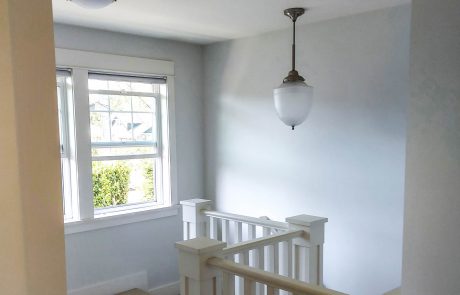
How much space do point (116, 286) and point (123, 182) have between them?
3.02 ft

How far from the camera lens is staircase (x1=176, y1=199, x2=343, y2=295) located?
5.03ft

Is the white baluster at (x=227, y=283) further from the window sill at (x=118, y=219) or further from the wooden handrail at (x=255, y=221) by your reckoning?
the window sill at (x=118, y=219)

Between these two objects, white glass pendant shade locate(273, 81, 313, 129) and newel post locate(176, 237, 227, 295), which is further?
white glass pendant shade locate(273, 81, 313, 129)

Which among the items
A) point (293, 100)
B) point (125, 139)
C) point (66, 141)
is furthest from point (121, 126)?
point (293, 100)

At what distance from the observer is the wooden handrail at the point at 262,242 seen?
1872 mm

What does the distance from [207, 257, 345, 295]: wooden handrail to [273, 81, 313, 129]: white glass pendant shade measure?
116cm

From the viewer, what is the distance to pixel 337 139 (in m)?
2.91

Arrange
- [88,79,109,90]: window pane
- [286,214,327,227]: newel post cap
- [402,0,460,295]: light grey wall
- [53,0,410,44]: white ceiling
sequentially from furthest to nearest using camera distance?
1. [88,79,109,90]: window pane
2. [53,0,410,44]: white ceiling
3. [286,214,327,227]: newel post cap
4. [402,0,460,295]: light grey wall

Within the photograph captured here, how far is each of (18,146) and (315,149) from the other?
2.65 metres

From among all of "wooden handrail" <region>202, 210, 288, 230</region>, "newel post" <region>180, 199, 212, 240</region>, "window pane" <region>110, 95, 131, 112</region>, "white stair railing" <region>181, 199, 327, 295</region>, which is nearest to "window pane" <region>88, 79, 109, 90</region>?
"window pane" <region>110, 95, 131, 112</region>

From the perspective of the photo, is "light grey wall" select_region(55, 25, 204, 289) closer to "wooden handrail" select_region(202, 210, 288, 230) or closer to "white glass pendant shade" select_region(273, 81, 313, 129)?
"wooden handrail" select_region(202, 210, 288, 230)

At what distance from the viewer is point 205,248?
5.42ft

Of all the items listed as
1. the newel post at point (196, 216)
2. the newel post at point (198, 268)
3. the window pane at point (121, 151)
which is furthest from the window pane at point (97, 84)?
the newel post at point (198, 268)

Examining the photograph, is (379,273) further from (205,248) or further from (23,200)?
(23,200)
